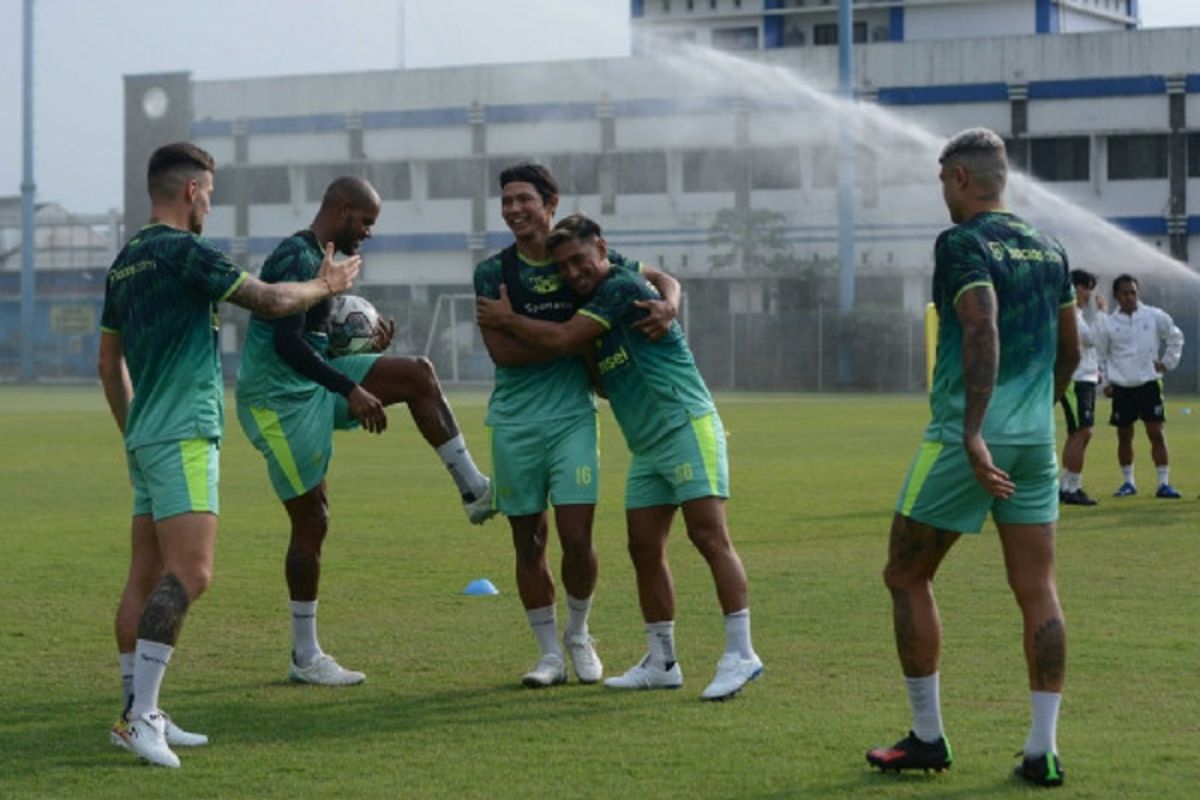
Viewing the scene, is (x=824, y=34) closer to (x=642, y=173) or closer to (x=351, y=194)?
(x=642, y=173)

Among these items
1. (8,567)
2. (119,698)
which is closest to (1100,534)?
(8,567)

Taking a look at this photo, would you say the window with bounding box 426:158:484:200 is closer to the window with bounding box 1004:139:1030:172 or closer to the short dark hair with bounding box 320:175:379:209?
the window with bounding box 1004:139:1030:172

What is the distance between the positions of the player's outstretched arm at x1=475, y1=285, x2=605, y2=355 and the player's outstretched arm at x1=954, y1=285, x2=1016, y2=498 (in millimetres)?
2421

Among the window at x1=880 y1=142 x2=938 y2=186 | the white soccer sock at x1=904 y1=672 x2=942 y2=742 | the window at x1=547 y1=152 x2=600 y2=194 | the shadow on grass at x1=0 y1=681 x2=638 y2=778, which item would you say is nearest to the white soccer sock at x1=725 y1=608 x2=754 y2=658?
the shadow on grass at x1=0 y1=681 x2=638 y2=778

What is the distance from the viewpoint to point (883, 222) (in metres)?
68.3

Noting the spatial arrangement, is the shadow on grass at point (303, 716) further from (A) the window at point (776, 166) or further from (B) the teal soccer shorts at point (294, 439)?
(A) the window at point (776, 166)

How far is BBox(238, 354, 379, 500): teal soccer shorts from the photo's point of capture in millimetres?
10180

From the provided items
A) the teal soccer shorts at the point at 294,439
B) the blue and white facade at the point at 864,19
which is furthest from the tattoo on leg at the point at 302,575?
the blue and white facade at the point at 864,19

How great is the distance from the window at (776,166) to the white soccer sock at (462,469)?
198 ft

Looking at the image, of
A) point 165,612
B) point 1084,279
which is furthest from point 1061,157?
point 165,612

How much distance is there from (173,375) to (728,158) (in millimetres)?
64109

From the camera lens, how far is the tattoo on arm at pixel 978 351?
7434mm

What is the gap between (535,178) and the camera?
985cm

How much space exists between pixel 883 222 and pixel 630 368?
59504mm
